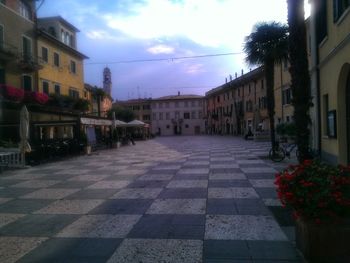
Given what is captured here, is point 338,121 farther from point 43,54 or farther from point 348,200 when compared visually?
point 43,54

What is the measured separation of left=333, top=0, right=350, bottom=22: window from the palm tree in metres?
6.00

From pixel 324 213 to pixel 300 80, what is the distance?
3.54 meters

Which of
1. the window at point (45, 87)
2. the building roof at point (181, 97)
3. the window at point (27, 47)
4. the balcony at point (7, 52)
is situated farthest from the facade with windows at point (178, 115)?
the balcony at point (7, 52)

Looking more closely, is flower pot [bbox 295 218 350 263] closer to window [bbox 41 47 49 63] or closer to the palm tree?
the palm tree

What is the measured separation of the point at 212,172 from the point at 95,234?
7638mm

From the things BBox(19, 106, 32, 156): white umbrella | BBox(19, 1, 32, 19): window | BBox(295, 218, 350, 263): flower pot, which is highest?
BBox(19, 1, 32, 19): window

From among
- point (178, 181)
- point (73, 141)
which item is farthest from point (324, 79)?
point (73, 141)

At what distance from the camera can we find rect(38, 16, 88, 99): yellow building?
106 feet

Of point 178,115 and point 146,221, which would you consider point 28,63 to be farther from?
point 178,115

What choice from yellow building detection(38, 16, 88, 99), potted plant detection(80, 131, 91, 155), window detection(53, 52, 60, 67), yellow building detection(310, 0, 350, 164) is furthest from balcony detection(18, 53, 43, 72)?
yellow building detection(310, 0, 350, 164)

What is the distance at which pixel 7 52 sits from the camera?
2583 centimetres

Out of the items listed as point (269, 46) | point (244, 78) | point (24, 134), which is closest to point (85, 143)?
point (24, 134)

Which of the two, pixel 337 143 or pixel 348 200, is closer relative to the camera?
pixel 348 200

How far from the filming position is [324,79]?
15.7 m
